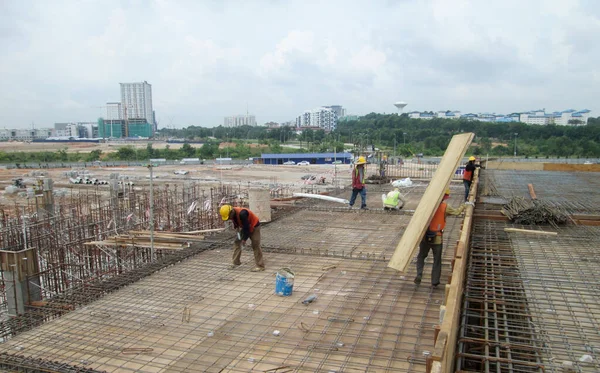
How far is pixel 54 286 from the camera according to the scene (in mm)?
11172

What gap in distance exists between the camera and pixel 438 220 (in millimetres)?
5477

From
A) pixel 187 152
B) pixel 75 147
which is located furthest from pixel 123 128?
pixel 187 152

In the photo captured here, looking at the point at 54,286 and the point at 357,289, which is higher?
the point at 357,289

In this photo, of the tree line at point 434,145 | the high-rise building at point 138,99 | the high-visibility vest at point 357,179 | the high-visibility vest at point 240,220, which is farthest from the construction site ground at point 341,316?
the high-rise building at point 138,99

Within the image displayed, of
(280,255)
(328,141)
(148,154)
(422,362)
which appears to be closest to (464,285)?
(422,362)

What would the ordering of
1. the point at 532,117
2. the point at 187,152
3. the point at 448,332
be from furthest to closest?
the point at 532,117
the point at 187,152
the point at 448,332

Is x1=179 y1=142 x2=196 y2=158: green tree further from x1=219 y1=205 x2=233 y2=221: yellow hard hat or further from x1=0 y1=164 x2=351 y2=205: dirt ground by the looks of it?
x1=219 y1=205 x2=233 y2=221: yellow hard hat

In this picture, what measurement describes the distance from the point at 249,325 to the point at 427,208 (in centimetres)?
274

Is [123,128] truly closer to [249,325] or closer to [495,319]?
[249,325]

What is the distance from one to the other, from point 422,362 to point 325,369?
0.89 m

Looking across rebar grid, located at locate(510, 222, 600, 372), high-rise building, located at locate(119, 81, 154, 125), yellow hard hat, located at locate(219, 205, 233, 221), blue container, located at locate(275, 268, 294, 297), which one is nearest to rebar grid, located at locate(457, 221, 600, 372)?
rebar grid, located at locate(510, 222, 600, 372)

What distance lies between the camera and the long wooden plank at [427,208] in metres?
5.44

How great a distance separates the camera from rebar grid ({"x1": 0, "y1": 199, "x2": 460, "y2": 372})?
13.4 ft

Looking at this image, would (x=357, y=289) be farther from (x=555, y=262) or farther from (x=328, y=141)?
(x=328, y=141)
